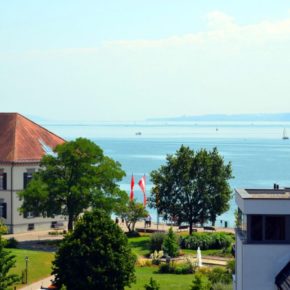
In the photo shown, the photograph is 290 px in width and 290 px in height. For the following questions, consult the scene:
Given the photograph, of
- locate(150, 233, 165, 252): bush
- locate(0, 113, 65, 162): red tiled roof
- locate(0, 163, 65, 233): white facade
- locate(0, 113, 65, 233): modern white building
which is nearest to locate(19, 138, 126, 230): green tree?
locate(150, 233, 165, 252): bush

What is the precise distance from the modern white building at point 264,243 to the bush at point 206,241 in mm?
31627

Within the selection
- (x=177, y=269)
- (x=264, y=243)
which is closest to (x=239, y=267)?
(x=264, y=243)

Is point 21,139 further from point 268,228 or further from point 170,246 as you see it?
point 268,228

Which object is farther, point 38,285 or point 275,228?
point 38,285

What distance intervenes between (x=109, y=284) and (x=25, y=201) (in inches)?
979

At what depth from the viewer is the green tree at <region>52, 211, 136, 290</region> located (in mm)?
35500

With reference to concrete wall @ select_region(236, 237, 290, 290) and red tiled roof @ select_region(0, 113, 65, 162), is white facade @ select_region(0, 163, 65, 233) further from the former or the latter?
concrete wall @ select_region(236, 237, 290, 290)

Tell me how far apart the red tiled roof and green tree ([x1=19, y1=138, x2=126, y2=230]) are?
765 cm

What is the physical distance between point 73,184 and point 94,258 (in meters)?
23.3

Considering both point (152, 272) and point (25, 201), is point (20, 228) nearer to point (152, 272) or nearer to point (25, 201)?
point (25, 201)

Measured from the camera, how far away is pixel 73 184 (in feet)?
193

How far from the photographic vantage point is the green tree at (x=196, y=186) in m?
62.4

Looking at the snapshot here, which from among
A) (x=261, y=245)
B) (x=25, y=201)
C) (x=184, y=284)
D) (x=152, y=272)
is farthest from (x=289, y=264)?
(x=25, y=201)

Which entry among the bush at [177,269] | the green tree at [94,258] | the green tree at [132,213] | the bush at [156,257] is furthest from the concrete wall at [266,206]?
the green tree at [132,213]
